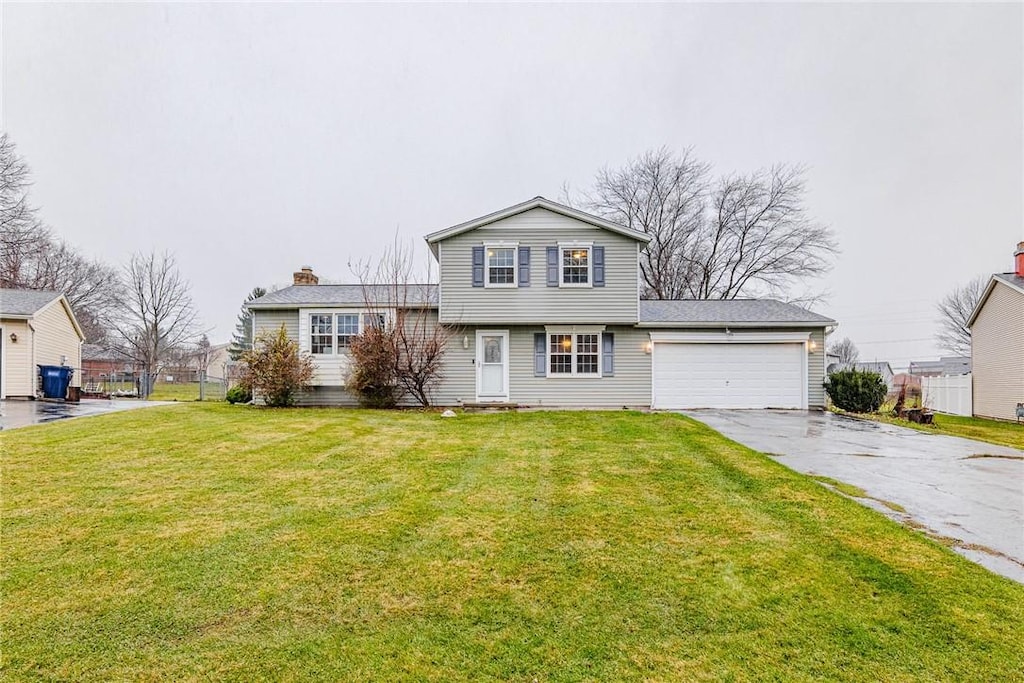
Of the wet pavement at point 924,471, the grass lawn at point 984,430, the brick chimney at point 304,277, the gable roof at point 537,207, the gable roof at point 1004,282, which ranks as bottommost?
the grass lawn at point 984,430

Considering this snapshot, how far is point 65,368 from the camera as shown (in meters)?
15.2

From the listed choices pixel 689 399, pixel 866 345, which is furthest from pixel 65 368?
pixel 866 345

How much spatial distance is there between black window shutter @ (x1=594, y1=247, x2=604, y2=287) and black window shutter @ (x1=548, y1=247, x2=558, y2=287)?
46.8 inches

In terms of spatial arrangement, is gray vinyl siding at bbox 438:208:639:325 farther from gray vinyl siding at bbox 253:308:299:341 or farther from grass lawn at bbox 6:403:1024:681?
grass lawn at bbox 6:403:1024:681

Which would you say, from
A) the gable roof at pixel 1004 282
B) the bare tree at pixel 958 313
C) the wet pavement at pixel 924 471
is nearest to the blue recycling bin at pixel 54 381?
the wet pavement at pixel 924 471

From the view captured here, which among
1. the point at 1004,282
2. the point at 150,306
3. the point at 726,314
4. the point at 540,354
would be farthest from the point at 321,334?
the point at 150,306

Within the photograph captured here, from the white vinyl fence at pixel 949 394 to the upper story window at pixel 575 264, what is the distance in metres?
15.1

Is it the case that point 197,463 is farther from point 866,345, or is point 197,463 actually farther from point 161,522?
point 866,345

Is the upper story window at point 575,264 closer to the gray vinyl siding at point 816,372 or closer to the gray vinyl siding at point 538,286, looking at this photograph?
the gray vinyl siding at point 538,286

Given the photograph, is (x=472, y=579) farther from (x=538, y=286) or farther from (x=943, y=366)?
(x=943, y=366)

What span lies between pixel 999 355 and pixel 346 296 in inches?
855

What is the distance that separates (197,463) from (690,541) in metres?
6.15

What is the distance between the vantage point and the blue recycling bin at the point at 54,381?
1474 cm

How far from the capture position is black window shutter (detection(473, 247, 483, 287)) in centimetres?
1395
